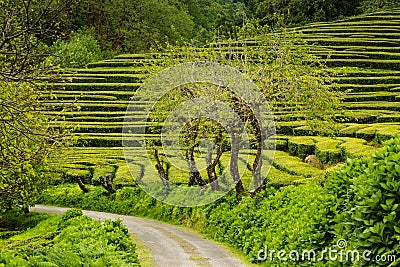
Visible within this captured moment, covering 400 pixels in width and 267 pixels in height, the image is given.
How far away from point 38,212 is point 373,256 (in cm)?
1969

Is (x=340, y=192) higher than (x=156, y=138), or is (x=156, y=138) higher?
(x=156, y=138)

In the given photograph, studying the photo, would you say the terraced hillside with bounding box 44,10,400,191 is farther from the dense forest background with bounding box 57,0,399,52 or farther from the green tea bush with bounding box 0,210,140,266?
the dense forest background with bounding box 57,0,399,52

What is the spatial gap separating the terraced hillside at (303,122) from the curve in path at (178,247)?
3737 mm

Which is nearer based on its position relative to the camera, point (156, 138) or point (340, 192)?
point (340, 192)

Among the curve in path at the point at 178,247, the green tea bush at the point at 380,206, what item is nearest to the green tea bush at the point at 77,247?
the curve in path at the point at 178,247

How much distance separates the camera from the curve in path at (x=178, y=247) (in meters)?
13.7

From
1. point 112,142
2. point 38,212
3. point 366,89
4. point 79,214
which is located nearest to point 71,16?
point 112,142

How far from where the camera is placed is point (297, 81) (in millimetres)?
16984

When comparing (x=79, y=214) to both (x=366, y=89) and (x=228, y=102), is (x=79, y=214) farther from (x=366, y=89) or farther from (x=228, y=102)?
(x=366, y=89)

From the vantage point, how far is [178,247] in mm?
15898

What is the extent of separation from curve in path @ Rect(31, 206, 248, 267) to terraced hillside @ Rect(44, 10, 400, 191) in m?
3.74

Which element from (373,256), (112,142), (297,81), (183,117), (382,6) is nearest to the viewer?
(373,256)

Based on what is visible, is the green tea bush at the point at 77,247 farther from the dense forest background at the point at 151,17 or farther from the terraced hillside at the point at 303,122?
the dense forest background at the point at 151,17

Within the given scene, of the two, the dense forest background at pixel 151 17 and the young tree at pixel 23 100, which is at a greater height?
the dense forest background at pixel 151 17
